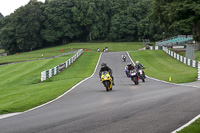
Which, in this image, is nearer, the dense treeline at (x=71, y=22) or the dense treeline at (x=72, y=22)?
the dense treeline at (x=72, y=22)

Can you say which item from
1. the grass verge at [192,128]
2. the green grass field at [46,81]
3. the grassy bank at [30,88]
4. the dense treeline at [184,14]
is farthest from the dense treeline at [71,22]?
the grass verge at [192,128]

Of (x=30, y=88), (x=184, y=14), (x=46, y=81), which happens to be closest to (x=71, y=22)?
(x=184, y=14)

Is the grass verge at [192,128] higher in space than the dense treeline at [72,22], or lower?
lower

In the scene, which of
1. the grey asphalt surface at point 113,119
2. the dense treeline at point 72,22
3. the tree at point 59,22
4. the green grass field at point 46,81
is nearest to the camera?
the grey asphalt surface at point 113,119

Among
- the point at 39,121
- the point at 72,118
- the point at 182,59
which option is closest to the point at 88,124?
the point at 72,118

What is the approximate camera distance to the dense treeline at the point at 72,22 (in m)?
109

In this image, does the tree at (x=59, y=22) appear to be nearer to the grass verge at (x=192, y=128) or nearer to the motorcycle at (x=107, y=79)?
the motorcycle at (x=107, y=79)

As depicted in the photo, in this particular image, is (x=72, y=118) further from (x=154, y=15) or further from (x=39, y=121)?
(x=154, y=15)

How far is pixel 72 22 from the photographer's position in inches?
4560

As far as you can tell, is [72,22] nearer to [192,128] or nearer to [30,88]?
[30,88]

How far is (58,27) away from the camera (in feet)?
372

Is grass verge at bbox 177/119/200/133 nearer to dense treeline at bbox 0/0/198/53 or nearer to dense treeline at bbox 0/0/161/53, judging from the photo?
dense treeline at bbox 0/0/198/53

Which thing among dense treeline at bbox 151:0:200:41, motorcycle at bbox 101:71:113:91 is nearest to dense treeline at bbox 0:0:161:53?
dense treeline at bbox 151:0:200:41

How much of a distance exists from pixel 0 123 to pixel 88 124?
302cm
